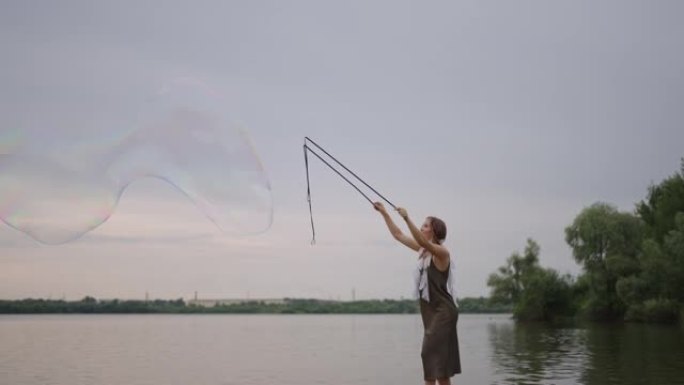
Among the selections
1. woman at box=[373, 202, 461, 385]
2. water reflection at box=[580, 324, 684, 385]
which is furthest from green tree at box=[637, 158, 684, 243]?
woman at box=[373, 202, 461, 385]

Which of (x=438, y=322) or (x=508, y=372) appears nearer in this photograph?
(x=438, y=322)

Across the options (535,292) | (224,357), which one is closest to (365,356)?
(224,357)

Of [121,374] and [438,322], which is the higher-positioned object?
[438,322]

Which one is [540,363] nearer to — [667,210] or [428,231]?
[428,231]

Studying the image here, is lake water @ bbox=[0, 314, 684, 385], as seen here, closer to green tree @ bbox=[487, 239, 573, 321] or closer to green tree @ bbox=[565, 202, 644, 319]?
green tree @ bbox=[565, 202, 644, 319]

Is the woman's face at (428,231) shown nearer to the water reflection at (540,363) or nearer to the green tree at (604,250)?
the water reflection at (540,363)

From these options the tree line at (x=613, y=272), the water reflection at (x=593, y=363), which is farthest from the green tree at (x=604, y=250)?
the water reflection at (x=593, y=363)

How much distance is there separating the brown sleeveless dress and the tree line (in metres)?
54.7

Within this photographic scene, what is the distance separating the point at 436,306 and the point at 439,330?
298 millimetres

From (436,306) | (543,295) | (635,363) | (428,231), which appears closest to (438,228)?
(428,231)

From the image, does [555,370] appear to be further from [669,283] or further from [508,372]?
[669,283]

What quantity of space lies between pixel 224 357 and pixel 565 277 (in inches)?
2257

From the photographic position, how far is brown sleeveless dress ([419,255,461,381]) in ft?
31.3

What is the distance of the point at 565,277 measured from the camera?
267 feet
